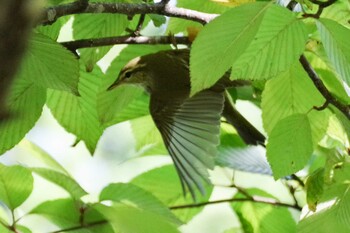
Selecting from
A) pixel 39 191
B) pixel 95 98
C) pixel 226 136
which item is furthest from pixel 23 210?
pixel 226 136

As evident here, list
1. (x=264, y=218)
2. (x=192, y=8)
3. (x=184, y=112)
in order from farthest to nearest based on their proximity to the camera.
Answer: (x=264, y=218)
(x=184, y=112)
(x=192, y=8)

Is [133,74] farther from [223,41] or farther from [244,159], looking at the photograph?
[223,41]

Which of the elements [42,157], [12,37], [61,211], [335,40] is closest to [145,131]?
[42,157]

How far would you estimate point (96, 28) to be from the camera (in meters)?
0.94

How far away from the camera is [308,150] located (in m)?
0.89

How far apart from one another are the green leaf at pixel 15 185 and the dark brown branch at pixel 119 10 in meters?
0.24

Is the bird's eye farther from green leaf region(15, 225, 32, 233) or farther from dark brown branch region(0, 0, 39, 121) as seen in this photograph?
dark brown branch region(0, 0, 39, 121)

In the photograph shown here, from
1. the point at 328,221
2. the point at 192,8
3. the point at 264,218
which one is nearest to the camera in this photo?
the point at 328,221

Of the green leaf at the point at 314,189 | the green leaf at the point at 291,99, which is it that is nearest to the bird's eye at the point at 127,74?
the green leaf at the point at 291,99

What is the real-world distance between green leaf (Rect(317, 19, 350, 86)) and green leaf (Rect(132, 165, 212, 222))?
58cm

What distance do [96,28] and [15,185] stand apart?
23 centimetres

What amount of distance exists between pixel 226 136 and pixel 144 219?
22.3 inches

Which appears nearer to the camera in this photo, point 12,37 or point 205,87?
point 12,37

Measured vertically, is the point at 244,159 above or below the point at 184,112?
below
